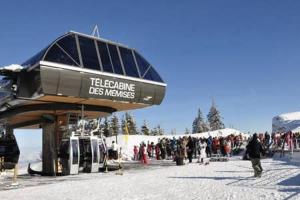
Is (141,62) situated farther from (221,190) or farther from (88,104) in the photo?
(221,190)

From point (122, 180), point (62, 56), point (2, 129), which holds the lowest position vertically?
point (122, 180)

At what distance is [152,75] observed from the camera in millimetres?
28766

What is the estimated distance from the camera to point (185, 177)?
19.0 m

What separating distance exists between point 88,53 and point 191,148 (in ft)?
34.8

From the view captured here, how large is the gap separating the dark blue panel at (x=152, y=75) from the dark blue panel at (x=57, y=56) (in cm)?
618

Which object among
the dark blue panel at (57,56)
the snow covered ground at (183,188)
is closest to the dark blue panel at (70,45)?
the dark blue panel at (57,56)

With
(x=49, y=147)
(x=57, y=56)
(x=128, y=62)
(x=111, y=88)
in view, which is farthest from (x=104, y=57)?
(x=49, y=147)

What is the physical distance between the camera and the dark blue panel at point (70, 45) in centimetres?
2359

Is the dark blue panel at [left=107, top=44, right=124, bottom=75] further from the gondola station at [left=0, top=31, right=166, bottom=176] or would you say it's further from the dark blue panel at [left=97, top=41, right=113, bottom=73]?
the dark blue panel at [left=97, top=41, right=113, bottom=73]

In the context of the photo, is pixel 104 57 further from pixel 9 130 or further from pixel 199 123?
pixel 199 123

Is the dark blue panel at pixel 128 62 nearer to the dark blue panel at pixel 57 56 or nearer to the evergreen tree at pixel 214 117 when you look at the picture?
the dark blue panel at pixel 57 56

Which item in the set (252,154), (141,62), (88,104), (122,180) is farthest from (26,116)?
(252,154)

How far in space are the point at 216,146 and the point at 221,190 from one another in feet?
65.0

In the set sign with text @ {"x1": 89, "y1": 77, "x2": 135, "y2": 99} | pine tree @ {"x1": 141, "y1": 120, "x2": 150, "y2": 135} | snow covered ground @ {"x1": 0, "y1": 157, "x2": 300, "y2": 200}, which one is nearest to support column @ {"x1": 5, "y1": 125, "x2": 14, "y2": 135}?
sign with text @ {"x1": 89, "y1": 77, "x2": 135, "y2": 99}
